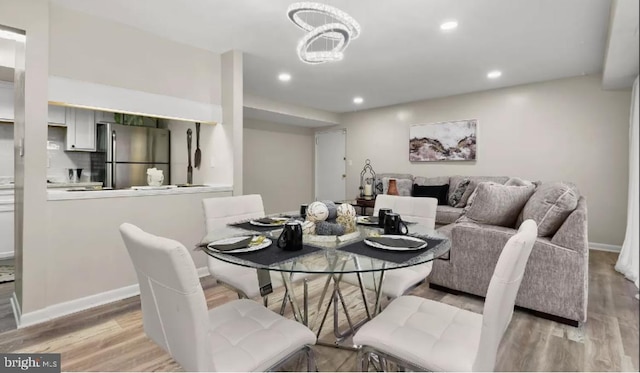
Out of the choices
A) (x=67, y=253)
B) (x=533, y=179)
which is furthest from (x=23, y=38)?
(x=533, y=179)

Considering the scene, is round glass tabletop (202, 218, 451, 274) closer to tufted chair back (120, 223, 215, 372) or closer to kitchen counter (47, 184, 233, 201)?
tufted chair back (120, 223, 215, 372)

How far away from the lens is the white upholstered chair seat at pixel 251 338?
108 centimetres

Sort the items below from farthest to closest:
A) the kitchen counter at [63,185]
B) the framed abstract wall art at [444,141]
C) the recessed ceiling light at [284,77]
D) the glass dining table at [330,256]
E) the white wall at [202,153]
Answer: the framed abstract wall art at [444,141] < the recessed ceiling light at [284,77] < the kitchen counter at [63,185] < the white wall at [202,153] < the glass dining table at [330,256]

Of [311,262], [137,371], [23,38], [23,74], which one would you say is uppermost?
[23,38]

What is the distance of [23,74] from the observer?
2275mm

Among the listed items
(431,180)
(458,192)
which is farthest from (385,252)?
(431,180)

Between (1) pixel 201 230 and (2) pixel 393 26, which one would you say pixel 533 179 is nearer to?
(2) pixel 393 26

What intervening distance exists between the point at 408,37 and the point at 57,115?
4490mm

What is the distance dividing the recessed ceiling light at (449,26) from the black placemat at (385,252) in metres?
2.16

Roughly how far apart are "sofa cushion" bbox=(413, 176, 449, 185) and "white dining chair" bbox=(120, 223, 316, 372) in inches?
186

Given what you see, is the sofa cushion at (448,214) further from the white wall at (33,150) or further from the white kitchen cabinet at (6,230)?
the white kitchen cabinet at (6,230)

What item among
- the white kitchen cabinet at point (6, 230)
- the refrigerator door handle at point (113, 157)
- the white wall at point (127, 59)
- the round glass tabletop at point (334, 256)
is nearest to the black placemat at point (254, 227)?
the round glass tabletop at point (334, 256)

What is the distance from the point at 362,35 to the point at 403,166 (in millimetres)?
3600

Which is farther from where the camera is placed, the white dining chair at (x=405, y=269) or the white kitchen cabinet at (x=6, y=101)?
the white kitchen cabinet at (x=6, y=101)
